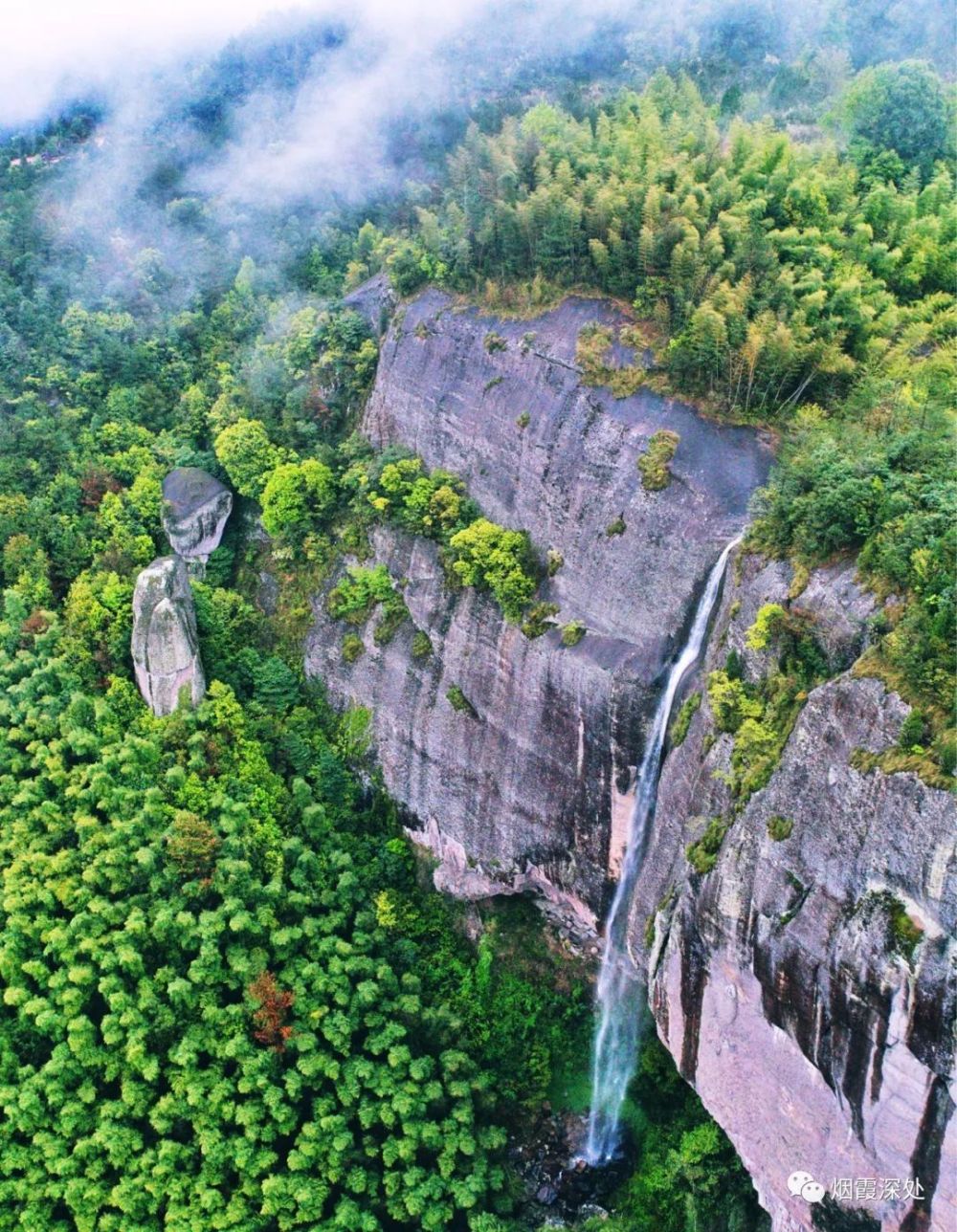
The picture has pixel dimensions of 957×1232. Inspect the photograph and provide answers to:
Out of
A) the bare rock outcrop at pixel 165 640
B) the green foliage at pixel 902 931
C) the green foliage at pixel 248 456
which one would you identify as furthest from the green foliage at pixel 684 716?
the green foliage at pixel 248 456

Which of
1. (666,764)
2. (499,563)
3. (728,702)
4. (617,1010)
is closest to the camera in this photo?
(728,702)

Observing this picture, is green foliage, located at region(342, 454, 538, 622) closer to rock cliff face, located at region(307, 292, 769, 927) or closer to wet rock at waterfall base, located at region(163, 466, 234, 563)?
rock cliff face, located at region(307, 292, 769, 927)

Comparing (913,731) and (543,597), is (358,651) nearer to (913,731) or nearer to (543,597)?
(543,597)

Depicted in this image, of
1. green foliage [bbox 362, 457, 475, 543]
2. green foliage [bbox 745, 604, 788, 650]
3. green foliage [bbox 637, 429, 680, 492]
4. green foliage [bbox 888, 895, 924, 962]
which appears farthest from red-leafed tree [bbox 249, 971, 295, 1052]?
green foliage [bbox 637, 429, 680, 492]

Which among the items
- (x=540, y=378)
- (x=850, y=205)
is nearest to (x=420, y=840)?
(x=540, y=378)

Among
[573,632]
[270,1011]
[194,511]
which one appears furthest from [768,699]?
[194,511]

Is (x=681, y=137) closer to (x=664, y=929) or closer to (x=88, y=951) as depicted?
(x=664, y=929)

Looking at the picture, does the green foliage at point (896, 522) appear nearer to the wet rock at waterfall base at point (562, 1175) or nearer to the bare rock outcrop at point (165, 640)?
the wet rock at waterfall base at point (562, 1175)
